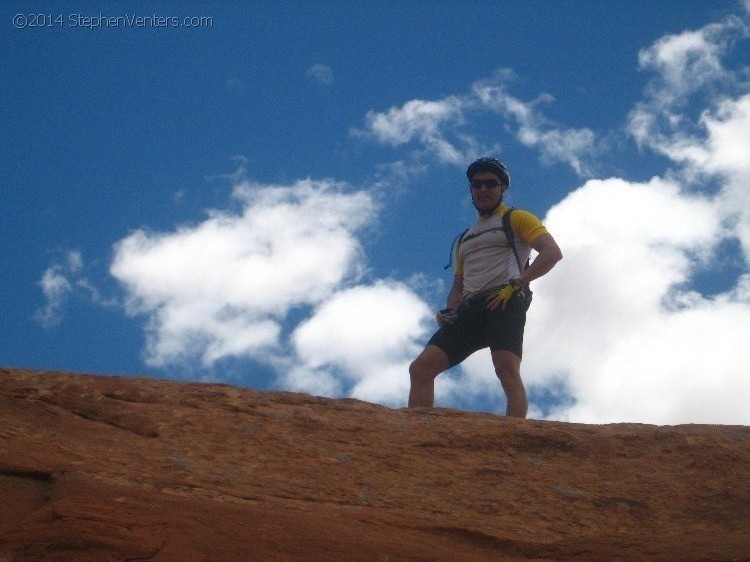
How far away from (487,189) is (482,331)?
41.2 inches

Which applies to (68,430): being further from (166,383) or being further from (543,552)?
(543,552)

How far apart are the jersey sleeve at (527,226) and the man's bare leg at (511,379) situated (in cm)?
85

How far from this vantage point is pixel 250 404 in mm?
4527

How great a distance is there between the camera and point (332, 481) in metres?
3.79

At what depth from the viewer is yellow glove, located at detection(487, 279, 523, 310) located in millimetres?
5547

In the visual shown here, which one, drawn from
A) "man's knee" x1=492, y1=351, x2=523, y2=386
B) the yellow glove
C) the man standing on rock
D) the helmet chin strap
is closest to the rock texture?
"man's knee" x1=492, y1=351, x2=523, y2=386

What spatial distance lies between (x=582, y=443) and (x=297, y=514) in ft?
5.83

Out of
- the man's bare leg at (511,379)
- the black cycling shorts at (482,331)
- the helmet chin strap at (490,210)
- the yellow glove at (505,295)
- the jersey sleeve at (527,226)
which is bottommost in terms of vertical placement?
the man's bare leg at (511,379)

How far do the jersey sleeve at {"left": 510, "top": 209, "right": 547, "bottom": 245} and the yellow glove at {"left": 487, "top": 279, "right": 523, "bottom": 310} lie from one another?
371 millimetres

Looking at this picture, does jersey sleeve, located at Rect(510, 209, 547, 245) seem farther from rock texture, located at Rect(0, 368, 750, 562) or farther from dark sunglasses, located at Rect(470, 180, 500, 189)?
rock texture, located at Rect(0, 368, 750, 562)

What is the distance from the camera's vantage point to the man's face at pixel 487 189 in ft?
19.9

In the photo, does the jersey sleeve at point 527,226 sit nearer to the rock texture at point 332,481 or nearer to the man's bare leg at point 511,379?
the man's bare leg at point 511,379

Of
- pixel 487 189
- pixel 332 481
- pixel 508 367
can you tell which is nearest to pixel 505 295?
pixel 508 367

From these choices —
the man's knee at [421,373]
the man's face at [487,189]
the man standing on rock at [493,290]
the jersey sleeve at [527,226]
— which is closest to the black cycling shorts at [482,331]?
the man standing on rock at [493,290]
